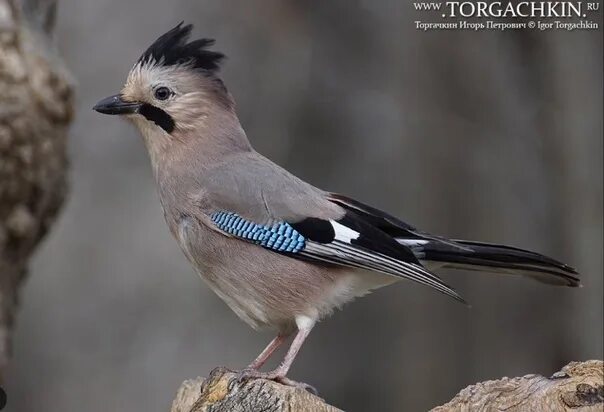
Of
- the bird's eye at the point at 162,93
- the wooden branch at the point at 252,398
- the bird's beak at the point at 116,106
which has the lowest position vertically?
the wooden branch at the point at 252,398

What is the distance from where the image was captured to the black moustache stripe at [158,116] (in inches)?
154

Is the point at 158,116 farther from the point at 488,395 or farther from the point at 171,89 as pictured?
the point at 488,395

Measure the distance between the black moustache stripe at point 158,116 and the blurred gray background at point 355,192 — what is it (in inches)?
110

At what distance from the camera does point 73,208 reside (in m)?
7.04

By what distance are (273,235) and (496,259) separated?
73 centimetres

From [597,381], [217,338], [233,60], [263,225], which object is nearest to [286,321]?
[263,225]

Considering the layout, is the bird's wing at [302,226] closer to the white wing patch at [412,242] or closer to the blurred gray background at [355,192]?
the white wing patch at [412,242]

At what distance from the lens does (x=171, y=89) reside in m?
3.91

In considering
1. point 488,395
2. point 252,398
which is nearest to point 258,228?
point 252,398

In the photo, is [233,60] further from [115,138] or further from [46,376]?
[46,376]

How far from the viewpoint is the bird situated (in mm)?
3707

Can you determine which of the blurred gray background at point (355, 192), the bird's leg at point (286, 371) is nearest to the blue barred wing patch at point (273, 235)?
the bird's leg at point (286, 371)

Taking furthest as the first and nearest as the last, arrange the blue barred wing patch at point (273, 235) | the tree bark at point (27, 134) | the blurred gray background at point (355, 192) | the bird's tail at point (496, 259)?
the blurred gray background at point (355, 192) < the tree bark at point (27, 134) < the blue barred wing patch at point (273, 235) < the bird's tail at point (496, 259)

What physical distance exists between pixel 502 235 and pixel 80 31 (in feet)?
9.15
